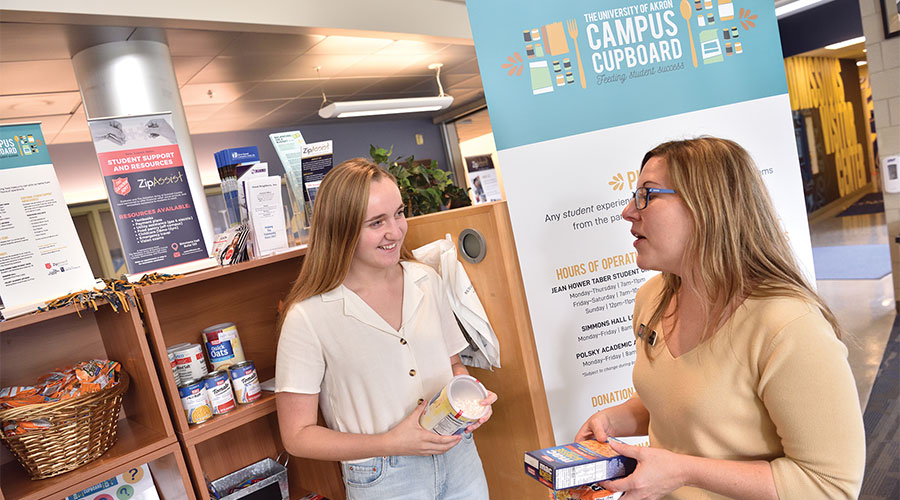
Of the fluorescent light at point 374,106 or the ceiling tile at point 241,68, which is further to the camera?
the fluorescent light at point 374,106

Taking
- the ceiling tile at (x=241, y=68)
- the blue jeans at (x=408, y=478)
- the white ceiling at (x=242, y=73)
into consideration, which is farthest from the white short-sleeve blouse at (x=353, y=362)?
the ceiling tile at (x=241, y=68)

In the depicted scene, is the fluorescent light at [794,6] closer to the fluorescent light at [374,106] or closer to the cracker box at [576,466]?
the fluorescent light at [374,106]

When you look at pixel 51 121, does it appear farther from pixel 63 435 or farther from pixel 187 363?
pixel 63 435

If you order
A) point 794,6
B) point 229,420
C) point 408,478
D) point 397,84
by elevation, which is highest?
point 397,84

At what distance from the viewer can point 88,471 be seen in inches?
53.2

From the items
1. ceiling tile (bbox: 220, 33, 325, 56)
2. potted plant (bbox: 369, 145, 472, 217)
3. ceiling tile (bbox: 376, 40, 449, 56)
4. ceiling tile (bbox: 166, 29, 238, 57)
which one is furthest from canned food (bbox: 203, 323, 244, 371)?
ceiling tile (bbox: 376, 40, 449, 56)

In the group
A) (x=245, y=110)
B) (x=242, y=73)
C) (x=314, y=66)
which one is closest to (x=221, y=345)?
(x=242, y=73)

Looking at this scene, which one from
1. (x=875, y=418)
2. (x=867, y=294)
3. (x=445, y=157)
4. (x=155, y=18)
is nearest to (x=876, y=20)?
(x=867, y=294)

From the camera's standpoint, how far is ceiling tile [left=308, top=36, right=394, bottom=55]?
5328mm

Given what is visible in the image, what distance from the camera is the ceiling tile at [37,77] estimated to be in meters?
4.44

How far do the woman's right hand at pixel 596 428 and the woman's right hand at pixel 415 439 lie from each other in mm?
318

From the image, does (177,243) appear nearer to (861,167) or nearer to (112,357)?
(112,357)

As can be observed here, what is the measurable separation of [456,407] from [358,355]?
0.37 m

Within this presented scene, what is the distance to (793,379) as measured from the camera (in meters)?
0.95
